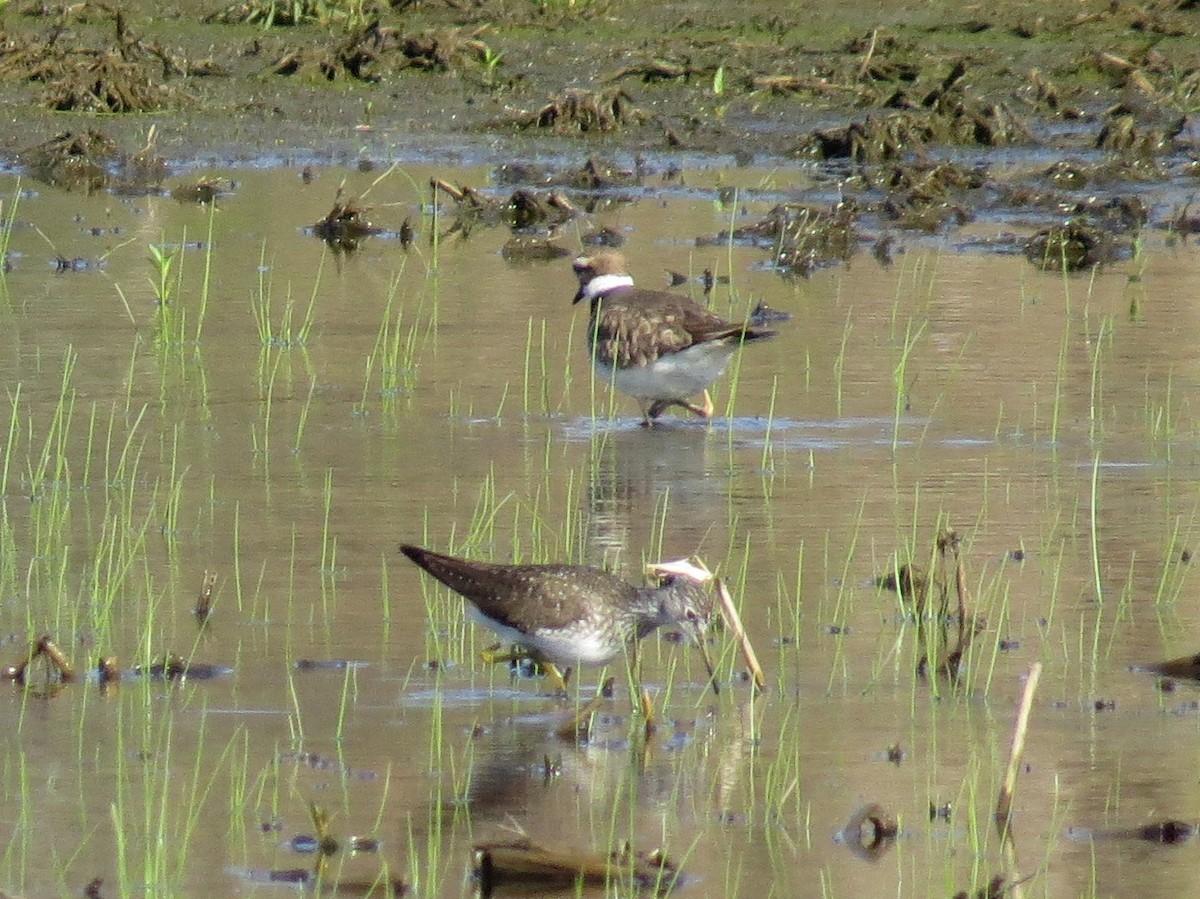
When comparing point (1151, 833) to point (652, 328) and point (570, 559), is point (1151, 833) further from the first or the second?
point (652, 328)

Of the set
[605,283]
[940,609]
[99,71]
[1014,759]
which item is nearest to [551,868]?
[1014,759]

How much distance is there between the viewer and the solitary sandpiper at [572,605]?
5.37 meters

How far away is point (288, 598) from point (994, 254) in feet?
24.2

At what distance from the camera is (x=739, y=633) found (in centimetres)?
536

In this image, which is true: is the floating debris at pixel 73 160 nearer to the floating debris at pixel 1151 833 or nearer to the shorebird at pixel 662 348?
the shorebird at pixel 662 348

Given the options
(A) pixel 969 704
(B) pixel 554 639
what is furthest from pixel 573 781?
(A) pixel 969 704

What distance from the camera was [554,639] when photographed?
5.38 meters

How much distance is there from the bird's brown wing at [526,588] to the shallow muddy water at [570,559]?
0.26 meters

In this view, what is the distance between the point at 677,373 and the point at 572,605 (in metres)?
3.68

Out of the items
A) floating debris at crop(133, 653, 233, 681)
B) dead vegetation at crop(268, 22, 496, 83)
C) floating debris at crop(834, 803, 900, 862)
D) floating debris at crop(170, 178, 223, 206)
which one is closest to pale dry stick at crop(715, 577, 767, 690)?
floating debris at crop(834, 803, 900, 862)

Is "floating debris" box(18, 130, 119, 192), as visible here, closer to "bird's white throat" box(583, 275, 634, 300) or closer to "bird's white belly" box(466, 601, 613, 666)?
"bird's white throat" box(583, 275, 634, 300)

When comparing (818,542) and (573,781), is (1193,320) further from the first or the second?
(573,781)

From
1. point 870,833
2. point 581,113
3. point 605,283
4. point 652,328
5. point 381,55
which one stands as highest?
point 381,55

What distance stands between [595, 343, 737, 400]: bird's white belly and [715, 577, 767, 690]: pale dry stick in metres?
3.43
